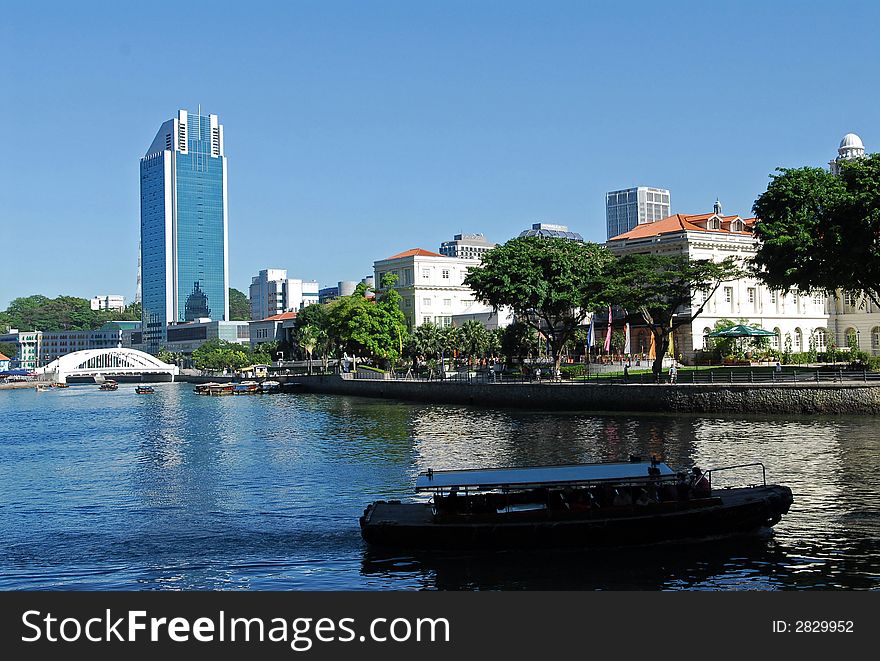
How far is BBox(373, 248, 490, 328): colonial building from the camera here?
5856 inches

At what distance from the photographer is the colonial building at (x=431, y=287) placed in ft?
488

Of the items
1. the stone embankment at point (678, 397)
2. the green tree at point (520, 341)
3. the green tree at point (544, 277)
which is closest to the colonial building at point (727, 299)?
the green tree at point (520, 341)

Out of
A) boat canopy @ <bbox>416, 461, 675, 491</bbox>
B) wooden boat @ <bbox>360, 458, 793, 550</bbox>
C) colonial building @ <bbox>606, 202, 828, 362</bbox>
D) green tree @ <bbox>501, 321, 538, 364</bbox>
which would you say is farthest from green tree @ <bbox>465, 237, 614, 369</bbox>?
wooden boat @ <bbox>360, 458, 793, 550</bbox>

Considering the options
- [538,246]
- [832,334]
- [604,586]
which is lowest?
[604,586]

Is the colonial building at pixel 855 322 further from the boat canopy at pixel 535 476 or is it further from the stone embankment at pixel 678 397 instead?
the boat canopy at pixel 535 476

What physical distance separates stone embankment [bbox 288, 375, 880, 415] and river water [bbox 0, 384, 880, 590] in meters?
2.13

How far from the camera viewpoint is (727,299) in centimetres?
10606

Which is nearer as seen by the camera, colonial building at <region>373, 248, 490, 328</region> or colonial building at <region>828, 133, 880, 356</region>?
colonial building at <region>828, 133, 880, 356</region>

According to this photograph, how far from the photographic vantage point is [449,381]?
90.6 m

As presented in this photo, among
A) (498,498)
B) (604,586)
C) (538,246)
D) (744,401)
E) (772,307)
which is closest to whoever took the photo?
(604,586)

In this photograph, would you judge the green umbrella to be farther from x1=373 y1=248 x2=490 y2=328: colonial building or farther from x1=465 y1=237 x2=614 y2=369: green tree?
x1=373 y1=248 x2=490 y2=328: colonial building
